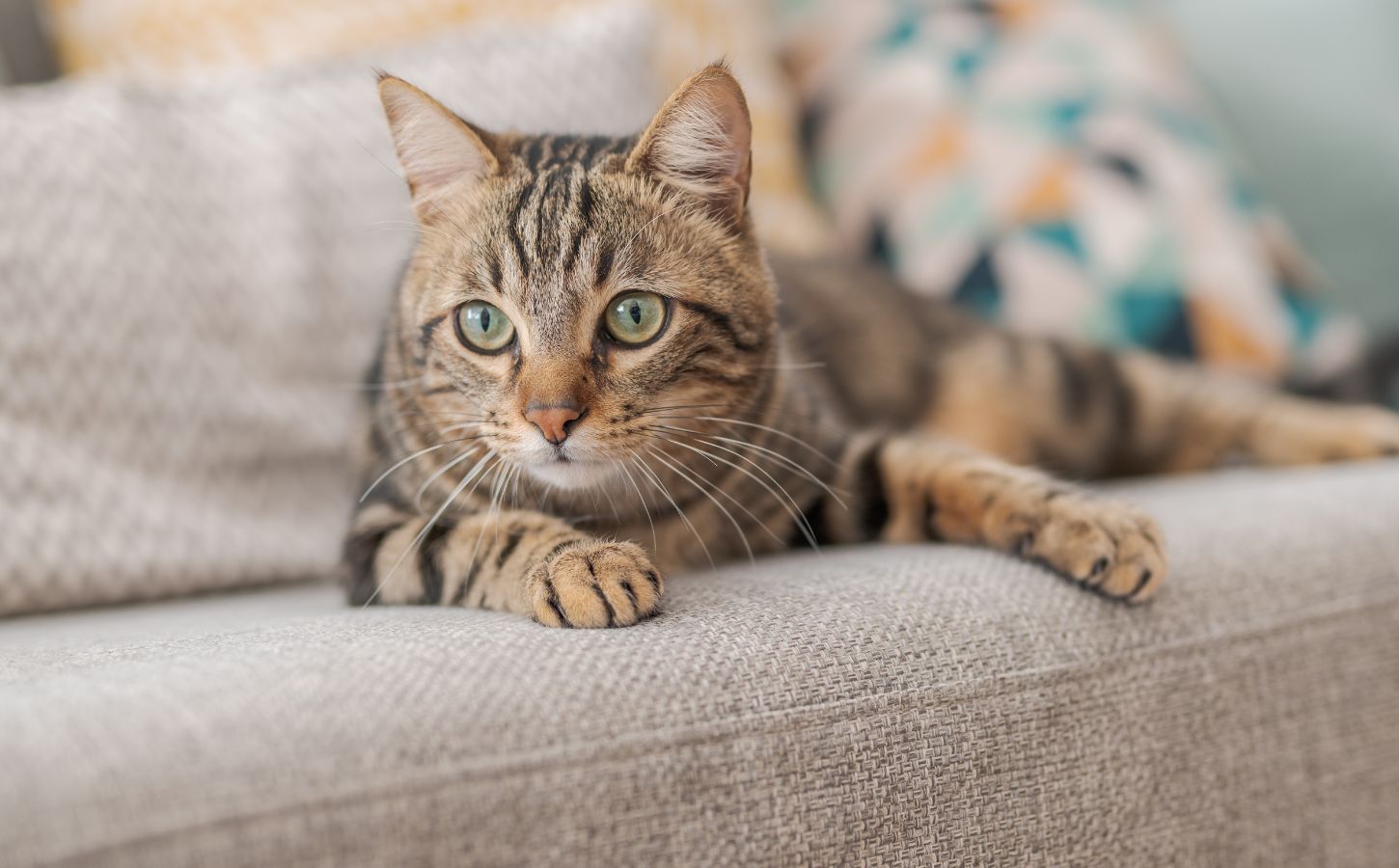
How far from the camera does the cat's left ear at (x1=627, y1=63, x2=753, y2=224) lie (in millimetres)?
871

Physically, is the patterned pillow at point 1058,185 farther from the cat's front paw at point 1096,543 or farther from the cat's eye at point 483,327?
the cat's eye at point 483,327

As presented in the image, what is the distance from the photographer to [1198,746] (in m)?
0.79

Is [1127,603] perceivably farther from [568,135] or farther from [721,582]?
[568,135]

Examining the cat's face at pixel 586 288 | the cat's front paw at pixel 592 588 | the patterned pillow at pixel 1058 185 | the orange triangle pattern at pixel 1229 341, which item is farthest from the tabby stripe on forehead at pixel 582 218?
the orange triangle pattern at pixel 1229 341

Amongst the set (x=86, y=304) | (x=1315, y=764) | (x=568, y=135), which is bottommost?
(x=1315, y=764)

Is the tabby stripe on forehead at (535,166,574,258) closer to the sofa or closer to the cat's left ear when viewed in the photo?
the cat's left ear

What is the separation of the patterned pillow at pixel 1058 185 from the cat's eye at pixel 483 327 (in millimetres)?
930

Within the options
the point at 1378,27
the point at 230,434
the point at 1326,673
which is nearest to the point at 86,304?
the point at 230,434

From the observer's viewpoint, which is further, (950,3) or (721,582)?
(950,3)

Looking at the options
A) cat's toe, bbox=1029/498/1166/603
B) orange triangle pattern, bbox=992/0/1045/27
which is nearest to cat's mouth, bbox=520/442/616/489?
cat's toe, bbox=1029/498/1166/603

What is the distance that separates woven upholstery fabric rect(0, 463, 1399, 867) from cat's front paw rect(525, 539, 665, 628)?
0.03 m

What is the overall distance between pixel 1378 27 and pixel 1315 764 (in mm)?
1592

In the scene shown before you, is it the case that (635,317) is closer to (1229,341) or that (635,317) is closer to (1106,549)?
(1106,549)

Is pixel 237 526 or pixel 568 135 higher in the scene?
pixel 568 135
